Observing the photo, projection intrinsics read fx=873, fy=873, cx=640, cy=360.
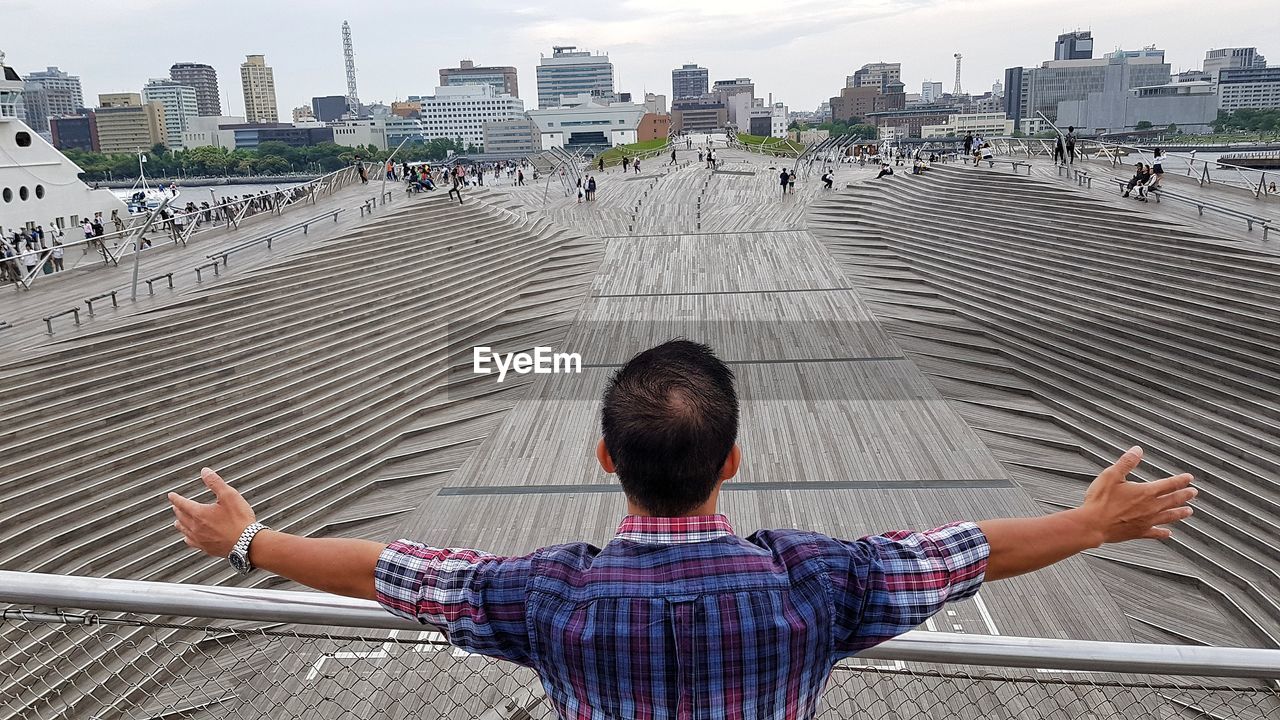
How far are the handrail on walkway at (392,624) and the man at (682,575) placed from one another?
7.4 inches

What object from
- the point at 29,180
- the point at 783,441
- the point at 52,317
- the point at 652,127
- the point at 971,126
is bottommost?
the point at 783,441

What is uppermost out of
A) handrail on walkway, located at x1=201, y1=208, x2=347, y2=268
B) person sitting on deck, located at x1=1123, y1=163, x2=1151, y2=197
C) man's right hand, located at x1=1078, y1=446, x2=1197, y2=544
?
man's right hand, located at x1=1078, y1=446, x2=1197, y2=544

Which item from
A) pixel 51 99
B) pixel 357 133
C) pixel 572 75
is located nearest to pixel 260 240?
pixel 357 133

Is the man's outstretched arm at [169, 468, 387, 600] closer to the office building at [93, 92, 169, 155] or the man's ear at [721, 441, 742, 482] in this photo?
the man's ear at [721, 441, 742, 482]

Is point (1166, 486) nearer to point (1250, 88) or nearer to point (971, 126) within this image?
point (1250, 88)

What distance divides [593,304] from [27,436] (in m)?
10.2

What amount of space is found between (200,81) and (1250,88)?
582 feet

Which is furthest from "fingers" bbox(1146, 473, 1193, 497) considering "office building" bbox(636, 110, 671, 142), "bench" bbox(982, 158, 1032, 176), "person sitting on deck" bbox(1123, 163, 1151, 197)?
"office building" bbox(636, 110, 671, 142)

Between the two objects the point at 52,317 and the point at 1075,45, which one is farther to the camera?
the point at 1075,45

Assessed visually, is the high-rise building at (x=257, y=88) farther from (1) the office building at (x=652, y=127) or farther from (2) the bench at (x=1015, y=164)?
(2) the bench at (x=1015, y=164)

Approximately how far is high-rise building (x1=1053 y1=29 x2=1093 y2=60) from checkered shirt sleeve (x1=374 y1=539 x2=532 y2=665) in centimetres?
16782

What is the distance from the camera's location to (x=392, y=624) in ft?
5.27

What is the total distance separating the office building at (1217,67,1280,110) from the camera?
6900 centimetres

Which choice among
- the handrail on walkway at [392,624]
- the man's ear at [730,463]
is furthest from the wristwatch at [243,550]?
the man's ear at [730,463]
